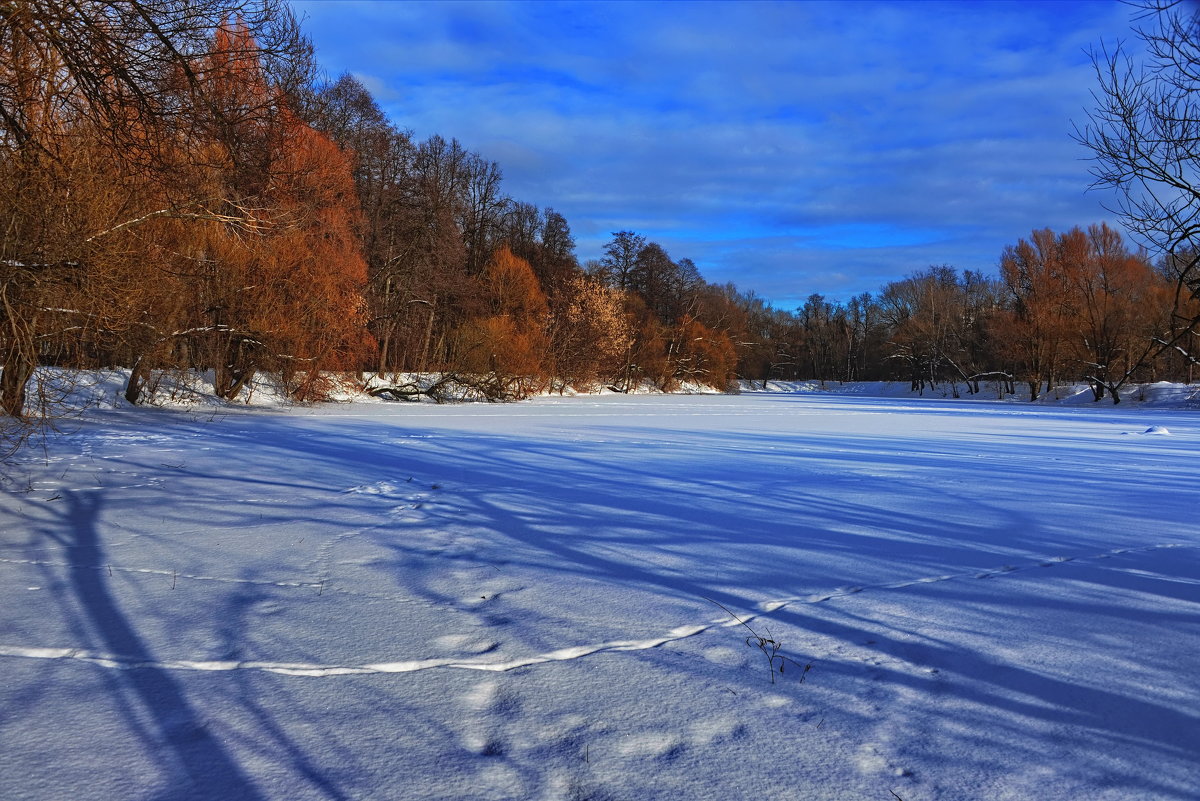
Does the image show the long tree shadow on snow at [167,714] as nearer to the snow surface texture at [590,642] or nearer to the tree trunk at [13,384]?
the snow surface texture at [590,642]

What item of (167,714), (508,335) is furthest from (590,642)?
(508,335)

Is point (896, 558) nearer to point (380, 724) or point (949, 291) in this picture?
point (380, 724)

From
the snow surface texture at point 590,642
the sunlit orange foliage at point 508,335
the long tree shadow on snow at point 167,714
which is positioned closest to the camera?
the long tree shadow on snow at point 167,714

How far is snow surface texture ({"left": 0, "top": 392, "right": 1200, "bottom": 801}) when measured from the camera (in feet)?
6.34

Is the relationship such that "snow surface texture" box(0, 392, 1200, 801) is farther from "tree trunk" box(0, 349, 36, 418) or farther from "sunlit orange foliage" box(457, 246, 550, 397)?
"sunlit orange foliage" box(457, 246, 550, 397)

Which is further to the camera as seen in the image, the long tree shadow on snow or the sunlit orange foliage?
the sunlit orange foliage

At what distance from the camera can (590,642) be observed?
9.33 feet

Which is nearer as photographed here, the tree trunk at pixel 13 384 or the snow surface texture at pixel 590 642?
the snow surface texture at pixel 590 642

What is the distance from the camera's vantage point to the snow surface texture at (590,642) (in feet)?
6.34

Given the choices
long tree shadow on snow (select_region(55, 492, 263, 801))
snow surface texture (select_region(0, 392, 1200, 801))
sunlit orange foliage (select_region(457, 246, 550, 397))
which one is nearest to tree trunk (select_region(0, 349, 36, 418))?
snow surface texture (select_region(0, 392, 1200, 801))

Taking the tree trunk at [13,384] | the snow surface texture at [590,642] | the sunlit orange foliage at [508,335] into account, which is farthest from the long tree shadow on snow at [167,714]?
the sunlit orange foliage at [508,335]

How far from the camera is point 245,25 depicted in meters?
4.39

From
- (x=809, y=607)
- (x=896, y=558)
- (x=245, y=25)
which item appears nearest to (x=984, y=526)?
(x=896, y=558)

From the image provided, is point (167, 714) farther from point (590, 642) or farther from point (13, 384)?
point (13, 384)
